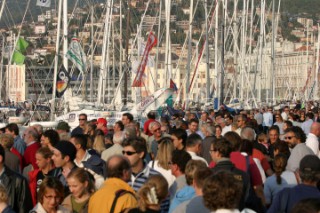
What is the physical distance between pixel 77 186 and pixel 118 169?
58 centimetres

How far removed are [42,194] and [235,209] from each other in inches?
87.2

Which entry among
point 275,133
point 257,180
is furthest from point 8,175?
point 275,133

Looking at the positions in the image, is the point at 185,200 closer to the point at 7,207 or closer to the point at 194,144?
the point at 7,207

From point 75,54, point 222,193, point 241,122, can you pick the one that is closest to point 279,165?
point 222,193

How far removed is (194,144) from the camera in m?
13.3

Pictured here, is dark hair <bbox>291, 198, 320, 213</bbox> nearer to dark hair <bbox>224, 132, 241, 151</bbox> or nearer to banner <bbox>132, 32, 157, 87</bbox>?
dark hair <bbox>224, 132, 241, 151</bbox>

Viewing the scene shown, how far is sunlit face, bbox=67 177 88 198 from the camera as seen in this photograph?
9719mm

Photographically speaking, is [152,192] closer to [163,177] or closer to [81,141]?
[163,177]

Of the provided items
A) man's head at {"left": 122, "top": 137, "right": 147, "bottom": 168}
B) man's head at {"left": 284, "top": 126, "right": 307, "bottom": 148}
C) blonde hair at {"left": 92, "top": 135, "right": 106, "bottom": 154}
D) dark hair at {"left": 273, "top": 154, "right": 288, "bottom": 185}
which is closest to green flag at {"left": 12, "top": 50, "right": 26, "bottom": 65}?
blonde hair at {"left": 92, "top": 135, "right": 106, "bottom": 154}

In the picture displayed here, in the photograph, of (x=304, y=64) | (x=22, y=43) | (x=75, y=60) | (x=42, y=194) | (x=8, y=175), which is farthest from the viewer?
(x=304, y=64)

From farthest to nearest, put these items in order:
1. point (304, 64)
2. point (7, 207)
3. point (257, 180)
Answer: point (304, 64), point (257, 180), point (7, 207)

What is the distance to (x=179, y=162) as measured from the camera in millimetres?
10992

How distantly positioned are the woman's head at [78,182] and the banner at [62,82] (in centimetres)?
2555

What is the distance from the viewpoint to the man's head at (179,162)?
35.9ft
